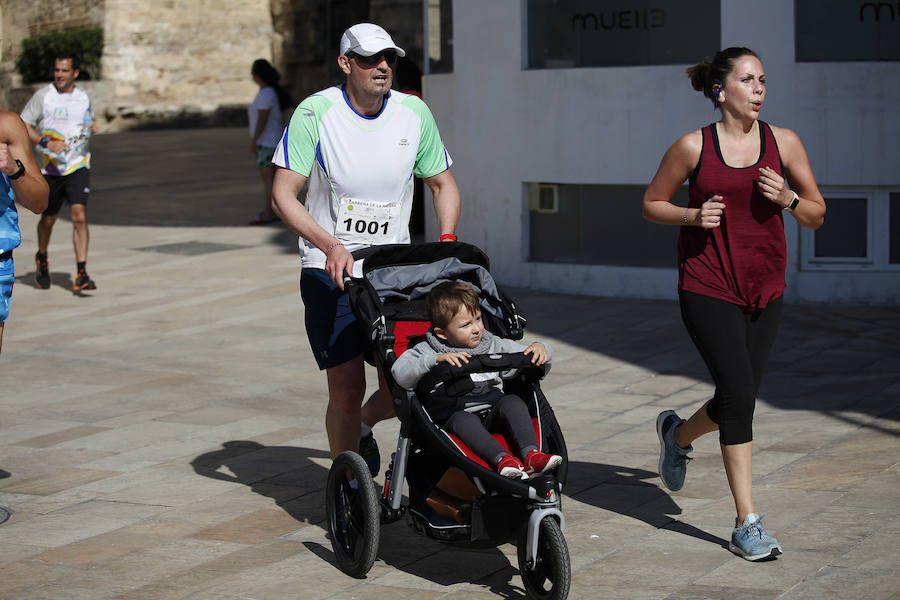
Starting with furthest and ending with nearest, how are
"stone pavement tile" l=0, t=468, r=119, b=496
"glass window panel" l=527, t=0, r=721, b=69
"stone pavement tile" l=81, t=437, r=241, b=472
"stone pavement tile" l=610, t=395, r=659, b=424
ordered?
"glass window panel" l=527, t=0, r=721, b=69, "stone pavement tile" l=610, t=395, r=659, b=424, "stone pavement tile" l=81, t=437, r=241, b=472, "stone pavement tile" l=0, t=468, r=119, b=496

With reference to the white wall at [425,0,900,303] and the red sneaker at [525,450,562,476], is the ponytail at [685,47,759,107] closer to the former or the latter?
the red sneaker at [525,450,562,476]

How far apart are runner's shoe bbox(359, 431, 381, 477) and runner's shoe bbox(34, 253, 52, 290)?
24.2 feet

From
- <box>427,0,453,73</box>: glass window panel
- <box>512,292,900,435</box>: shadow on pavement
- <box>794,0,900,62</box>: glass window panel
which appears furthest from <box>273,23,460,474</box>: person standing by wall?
<box>427,0,453,73</box>: glass window panel

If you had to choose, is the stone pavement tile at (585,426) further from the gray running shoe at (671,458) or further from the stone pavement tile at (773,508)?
the stone pavement tile at (773,508)

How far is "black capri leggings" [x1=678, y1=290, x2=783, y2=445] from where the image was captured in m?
5.16

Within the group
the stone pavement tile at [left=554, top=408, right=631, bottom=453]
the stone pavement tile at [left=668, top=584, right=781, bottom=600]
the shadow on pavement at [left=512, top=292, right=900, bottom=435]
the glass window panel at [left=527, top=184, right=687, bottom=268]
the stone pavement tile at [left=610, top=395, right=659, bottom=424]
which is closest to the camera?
the stone pavement tile at [left=668, top=584, right=781, bottom=600]

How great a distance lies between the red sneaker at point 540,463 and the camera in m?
4.50

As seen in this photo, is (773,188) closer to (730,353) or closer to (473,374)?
(730,353)

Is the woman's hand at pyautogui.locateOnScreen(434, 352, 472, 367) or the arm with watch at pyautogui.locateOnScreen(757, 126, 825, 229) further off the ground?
→ the arm with watch at pyautogui.locateOnScreen(757, 126, 825, 229)

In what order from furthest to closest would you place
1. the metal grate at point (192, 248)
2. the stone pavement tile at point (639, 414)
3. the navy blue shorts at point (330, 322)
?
1. the metal grate at point (192, 248)
2. the stone pavement tile at point (639, 414)
3. the navy blue shorts at point (330, 322)

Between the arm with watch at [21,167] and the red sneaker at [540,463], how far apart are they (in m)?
2.51

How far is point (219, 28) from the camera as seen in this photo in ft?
115

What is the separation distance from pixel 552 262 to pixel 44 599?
754 centimetres

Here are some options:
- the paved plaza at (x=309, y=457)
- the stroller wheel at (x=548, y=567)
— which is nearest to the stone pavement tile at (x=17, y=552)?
the paved plaza at (x=309, y=457)
